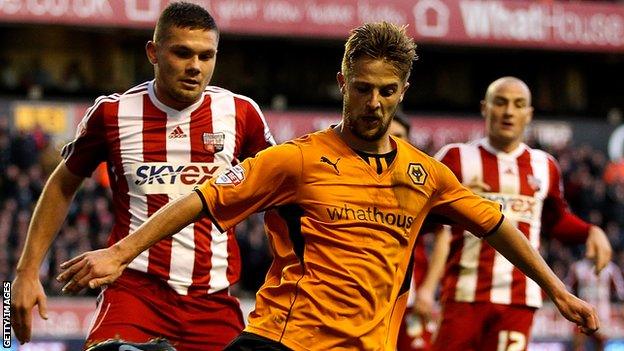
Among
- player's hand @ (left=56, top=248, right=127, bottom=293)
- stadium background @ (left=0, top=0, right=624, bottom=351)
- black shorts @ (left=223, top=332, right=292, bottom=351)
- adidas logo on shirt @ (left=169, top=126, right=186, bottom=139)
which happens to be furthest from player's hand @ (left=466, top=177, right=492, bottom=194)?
stadium background @ (left=0, top=0, right=624, bottom=351)

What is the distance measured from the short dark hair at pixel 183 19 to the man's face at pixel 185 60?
2cm

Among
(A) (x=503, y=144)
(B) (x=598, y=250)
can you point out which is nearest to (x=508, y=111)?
(A) (x=503, y=144)

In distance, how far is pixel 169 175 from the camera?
5.39m

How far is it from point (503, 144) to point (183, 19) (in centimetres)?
276

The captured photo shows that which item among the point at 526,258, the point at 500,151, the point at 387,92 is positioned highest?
the point at 387,92

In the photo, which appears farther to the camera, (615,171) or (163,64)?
(615,171)

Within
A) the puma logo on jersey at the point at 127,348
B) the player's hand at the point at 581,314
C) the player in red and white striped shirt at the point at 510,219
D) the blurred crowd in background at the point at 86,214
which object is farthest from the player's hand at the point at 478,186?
the blurred crowd in background at the point at 86,214

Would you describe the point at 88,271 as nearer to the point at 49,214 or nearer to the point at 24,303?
the point at 24,303

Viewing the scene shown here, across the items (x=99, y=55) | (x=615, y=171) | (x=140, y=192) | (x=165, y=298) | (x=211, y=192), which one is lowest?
(x=615, y=171)

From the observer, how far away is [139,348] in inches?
133

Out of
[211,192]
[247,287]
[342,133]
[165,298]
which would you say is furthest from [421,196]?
[247,287]

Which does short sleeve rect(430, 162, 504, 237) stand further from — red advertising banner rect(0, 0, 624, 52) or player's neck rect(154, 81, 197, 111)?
red advertising banner rect(0, 0, 624, 52)

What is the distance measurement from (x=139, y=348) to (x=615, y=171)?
818 inches

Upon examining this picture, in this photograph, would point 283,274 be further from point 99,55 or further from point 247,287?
point 99,55
